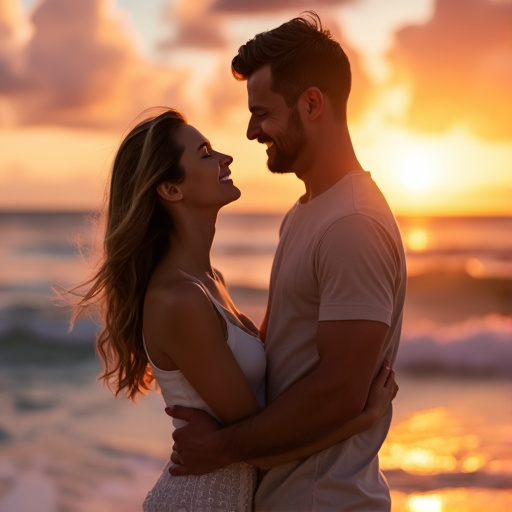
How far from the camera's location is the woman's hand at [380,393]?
2.76 metres

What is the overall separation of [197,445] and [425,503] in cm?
400

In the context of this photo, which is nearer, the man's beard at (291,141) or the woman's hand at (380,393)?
the woman's hand at (380,393)

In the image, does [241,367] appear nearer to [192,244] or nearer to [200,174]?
[192,244]

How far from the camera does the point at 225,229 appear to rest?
3562 centimetres

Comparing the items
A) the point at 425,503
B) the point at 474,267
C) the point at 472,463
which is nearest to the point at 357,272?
the point at 425,503

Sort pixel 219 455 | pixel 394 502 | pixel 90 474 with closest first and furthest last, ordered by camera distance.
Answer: pixel 219 455
pixel 394 502
pixel 90 474

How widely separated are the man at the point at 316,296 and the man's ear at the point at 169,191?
36 centimetres

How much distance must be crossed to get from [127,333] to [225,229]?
107ft

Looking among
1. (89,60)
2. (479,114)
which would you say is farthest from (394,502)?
(89,60)

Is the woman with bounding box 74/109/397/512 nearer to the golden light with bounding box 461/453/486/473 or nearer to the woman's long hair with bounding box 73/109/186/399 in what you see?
the woman's long hair with bounding box 73/109/186/399

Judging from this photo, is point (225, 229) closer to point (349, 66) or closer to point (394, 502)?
point (394, 502)

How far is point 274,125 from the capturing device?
299 cm

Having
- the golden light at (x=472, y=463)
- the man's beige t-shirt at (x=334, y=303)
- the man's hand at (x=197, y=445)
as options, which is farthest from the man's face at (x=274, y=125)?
the golden light at (x=472, y=463)

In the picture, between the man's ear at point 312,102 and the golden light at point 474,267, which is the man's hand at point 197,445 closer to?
the man's ear at point 312,102
